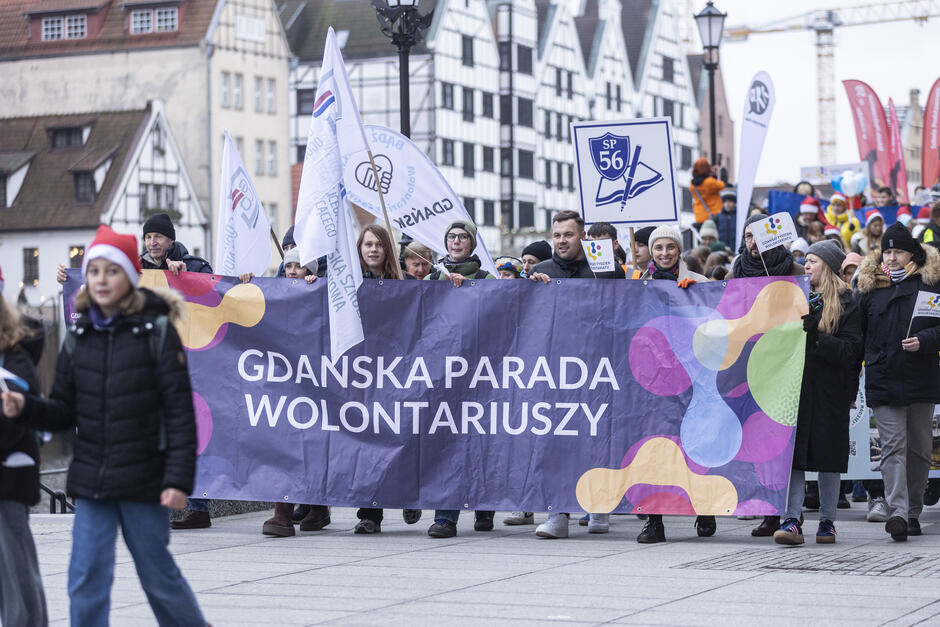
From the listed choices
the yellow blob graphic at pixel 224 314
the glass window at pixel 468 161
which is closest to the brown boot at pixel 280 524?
the yellow blob graphic at pixel 224 314

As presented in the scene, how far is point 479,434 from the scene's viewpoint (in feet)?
37.6

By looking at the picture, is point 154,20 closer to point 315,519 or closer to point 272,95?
point 272,95

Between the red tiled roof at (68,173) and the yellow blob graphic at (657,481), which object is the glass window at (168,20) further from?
the yellow blob graphic at (657,481)

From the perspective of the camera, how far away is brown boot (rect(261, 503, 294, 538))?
457 inches

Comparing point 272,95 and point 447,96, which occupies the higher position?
point 272,95

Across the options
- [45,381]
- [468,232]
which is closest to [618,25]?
[45,381]

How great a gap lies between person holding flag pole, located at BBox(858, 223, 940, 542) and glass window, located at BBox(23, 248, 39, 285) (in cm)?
5301

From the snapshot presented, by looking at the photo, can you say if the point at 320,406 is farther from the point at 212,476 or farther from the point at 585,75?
the point at 585,75

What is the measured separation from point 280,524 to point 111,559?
17.0ft

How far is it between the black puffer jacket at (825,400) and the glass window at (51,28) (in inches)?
2391

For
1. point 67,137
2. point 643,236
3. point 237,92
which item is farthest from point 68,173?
point 643,236

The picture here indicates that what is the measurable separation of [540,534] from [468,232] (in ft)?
7.19

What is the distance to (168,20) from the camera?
65.6 m

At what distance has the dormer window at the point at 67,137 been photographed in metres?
62.8
